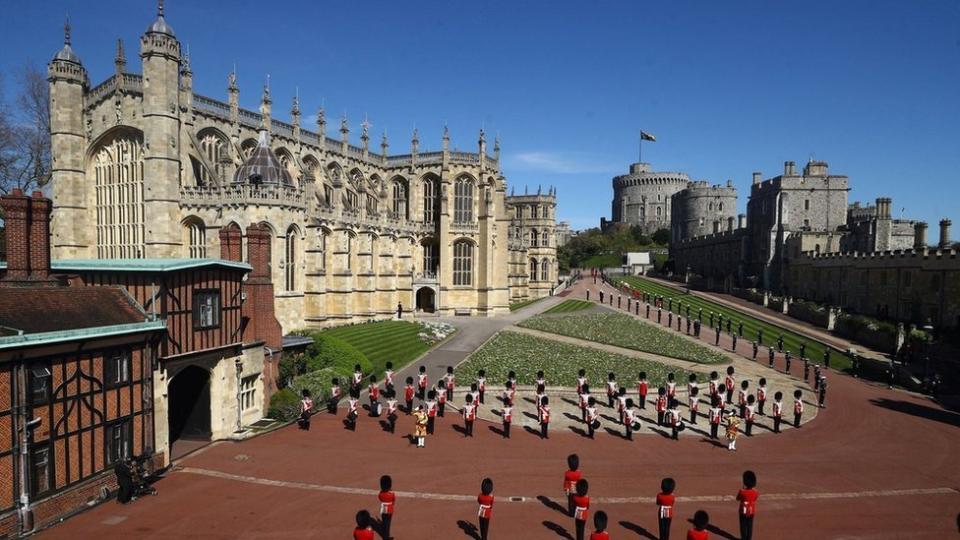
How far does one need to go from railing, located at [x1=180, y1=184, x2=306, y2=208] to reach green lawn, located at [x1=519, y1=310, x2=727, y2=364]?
68.6 ft

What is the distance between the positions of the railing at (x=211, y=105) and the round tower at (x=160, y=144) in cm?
326

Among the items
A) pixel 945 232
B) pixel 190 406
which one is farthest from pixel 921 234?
pixel 190 406

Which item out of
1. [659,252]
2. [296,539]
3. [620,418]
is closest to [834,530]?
A: [620,418]

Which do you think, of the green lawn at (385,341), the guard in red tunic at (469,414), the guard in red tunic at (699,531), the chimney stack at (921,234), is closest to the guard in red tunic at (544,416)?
the guard in red tunic at (469,414)

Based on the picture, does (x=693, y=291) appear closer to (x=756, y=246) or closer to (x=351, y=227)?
(x=756, y=246)

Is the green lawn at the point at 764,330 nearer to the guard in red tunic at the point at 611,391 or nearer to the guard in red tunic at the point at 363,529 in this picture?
the guard in red tunic at the point at 611,391

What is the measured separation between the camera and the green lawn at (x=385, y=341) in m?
30.0

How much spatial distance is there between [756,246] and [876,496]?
54309 mm

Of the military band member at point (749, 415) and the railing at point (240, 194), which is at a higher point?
the railing at point (240, 194)

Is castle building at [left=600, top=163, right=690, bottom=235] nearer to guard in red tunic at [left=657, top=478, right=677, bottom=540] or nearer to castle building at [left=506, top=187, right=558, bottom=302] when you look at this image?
castle building at [left=506, top=187, right=558, bottom=302]

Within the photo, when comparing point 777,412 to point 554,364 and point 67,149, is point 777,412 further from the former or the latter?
point 67,149

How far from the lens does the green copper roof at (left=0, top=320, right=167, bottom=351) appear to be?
1114cm

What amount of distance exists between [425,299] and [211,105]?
2550 centimetres

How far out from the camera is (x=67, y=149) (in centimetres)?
3469
